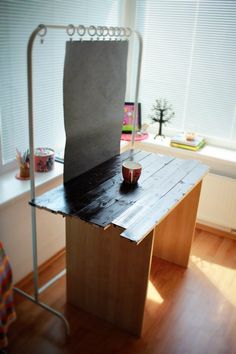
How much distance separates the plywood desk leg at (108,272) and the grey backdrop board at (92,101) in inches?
14.2

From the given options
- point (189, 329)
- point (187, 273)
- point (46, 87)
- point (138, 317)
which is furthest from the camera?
point (187, 273)

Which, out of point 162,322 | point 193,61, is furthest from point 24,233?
point 193,61

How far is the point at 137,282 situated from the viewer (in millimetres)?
1849

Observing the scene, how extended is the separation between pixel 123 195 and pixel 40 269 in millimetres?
994

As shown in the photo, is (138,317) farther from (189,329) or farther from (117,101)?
(117,101)

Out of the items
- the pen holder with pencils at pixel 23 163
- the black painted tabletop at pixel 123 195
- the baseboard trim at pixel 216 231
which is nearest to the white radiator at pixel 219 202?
the baseboard trim at pixel 216 231

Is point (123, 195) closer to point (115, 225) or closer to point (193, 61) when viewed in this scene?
point (115, 225)

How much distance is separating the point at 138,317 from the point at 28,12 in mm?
1828

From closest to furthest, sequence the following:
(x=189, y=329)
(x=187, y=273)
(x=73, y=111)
Answer: (x=73, y=111)
(x=189, y=329)
(x=187, y=273)

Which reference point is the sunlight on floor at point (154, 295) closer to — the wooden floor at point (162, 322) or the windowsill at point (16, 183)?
the wooden floor at point (162, 322)

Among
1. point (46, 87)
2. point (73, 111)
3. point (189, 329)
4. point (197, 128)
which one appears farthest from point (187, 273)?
point (46, 87)

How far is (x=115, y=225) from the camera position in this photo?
154cm

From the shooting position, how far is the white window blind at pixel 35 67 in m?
1.97

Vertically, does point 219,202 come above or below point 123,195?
below
